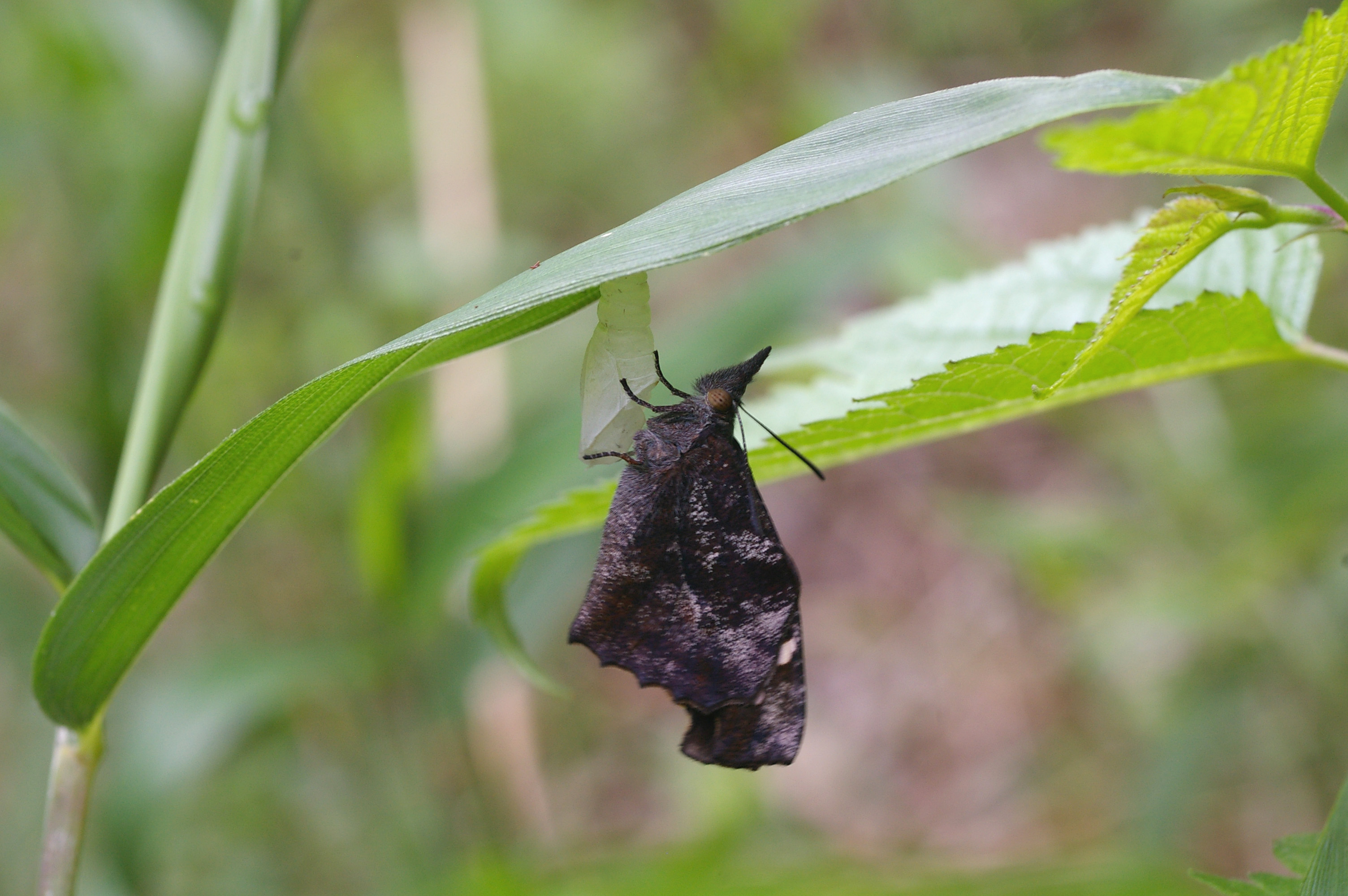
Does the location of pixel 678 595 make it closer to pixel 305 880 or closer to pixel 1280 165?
pixel 1280 165

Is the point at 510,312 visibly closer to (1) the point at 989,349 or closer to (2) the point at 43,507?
(2) the point at 43,507

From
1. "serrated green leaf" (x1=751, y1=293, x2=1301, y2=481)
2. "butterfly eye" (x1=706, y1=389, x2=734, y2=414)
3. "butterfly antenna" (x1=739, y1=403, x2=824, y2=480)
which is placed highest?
"butterfly eye" (x1=706, y1=389, x2=734, y2=414)

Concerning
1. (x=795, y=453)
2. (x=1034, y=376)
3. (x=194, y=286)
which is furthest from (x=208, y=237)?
(x=1034, y=376)

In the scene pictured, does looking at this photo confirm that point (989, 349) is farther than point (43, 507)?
Yes

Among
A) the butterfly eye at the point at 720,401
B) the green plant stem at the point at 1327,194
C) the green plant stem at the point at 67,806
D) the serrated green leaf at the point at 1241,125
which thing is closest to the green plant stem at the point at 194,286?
the green plant stem at the point at 67,806

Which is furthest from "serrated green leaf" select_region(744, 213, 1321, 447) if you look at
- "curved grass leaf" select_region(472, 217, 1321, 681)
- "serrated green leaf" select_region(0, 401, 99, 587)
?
"serrated green leaf" select_region(0, 401, 99, 587)

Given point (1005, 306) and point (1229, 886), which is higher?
point (1005, 306)

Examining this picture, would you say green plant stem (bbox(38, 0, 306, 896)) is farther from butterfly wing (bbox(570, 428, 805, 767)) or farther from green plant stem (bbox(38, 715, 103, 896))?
butterfly wing (bbox(570, 428, 805, 767))
